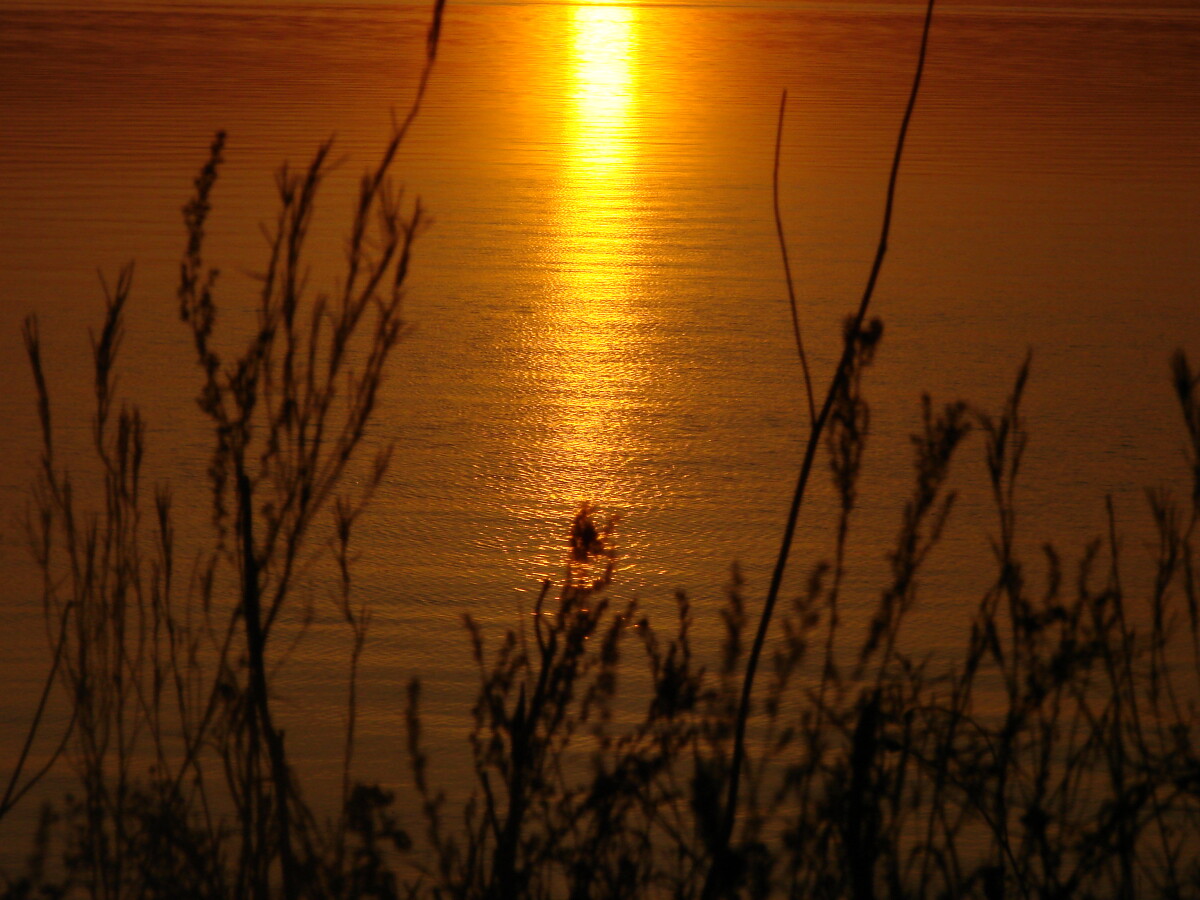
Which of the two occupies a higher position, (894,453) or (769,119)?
(769,119)

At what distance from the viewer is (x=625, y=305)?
5.25 m

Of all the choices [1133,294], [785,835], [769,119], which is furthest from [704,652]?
[769,119]

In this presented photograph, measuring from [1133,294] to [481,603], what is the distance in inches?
132

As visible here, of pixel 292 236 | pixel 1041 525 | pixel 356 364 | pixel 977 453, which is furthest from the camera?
pixel 356 364

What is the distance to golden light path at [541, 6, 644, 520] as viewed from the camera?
12.5ft

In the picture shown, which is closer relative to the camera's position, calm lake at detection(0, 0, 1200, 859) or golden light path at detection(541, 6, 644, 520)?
calm lake at detection(0, 0, 1200, 859)

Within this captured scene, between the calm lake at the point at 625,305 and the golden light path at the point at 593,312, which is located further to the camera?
the golden light path at the point at 593,312

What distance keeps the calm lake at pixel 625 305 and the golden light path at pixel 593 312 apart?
0.05ft

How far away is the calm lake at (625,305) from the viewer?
3.19 metres

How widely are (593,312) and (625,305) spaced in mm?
130

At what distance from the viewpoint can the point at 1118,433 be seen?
4035mm

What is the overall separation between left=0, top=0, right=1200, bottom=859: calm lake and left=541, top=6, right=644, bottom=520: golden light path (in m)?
0.02

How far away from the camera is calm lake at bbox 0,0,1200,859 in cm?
319

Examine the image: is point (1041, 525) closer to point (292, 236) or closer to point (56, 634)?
point (56, 634)
